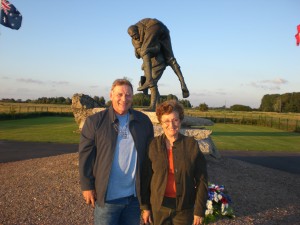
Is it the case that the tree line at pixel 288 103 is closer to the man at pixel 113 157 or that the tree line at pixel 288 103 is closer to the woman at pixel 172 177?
the woman at pixel 172 177

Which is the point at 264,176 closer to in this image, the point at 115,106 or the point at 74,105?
the point at 74,105

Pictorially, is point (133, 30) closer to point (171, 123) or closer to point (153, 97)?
point (153, 97)

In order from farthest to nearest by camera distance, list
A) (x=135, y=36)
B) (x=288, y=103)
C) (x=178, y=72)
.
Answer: (x=288, y=103), (x=178, y=72), (x=135, y=36)

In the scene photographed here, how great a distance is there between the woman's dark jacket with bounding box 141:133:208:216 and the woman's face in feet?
0.30

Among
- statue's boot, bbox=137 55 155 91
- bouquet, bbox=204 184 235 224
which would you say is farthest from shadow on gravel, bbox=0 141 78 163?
bouquet, bbox=204 184 235 224

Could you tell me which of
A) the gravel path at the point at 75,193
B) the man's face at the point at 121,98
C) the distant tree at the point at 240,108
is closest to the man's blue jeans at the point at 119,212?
the man's face at the point at 121,98

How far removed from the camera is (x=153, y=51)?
9.59 meters

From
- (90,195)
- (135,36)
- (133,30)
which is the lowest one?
(90,195)

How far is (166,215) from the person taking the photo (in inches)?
132

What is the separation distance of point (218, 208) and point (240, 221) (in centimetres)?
46

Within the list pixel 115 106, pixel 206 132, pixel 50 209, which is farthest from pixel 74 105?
pixel 115 106

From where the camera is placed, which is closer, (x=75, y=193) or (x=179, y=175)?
(x=179, y=175)

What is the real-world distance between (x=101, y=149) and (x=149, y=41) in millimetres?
6694

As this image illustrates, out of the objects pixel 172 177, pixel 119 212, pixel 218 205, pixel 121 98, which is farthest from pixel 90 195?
pixel 218 205
